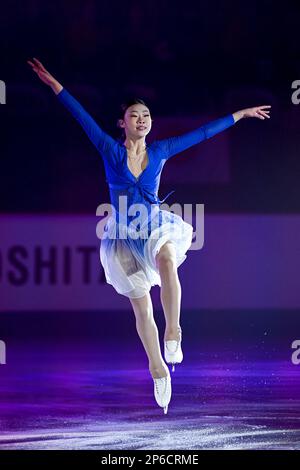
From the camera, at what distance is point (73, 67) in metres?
7.14

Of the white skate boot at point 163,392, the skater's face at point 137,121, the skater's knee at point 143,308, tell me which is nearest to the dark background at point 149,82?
the skater's face at point 137,121

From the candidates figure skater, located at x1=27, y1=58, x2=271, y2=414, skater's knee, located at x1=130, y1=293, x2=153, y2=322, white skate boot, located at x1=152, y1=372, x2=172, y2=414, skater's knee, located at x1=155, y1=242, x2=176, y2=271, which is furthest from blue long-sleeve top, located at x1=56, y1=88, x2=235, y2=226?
white skate boot, located at x1=152, y1=372, x2=172, y2=414

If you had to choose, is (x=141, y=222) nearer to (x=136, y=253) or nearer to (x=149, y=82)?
(x=136, y=253)

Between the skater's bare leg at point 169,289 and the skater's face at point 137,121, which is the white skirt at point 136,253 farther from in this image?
the skater's face at point 137,121

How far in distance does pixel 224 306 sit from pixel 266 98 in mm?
1804

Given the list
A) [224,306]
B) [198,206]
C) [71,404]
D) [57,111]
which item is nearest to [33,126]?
[57,111]

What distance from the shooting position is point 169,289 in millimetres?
4836

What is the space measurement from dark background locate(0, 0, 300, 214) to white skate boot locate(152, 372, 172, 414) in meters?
2.53

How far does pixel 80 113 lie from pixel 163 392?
159cm

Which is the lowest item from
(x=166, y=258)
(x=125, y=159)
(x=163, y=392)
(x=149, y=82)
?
(x=163, y=392)

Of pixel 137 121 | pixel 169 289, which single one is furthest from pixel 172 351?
pixel 137 121
